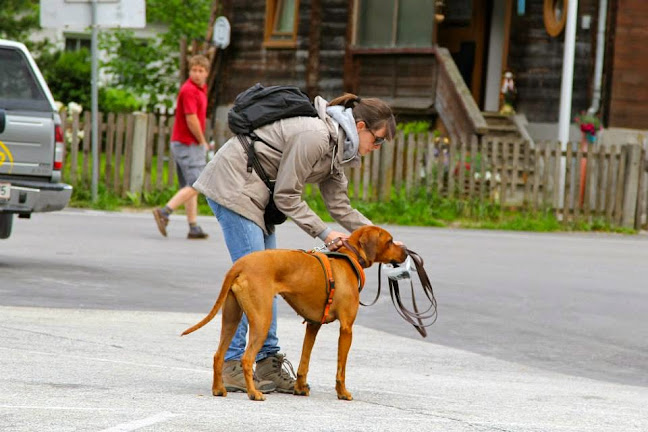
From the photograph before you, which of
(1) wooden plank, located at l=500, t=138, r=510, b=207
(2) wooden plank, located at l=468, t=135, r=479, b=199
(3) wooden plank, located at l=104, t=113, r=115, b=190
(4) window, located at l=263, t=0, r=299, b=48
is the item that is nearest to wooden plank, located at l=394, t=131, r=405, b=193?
(2) wooden plank, located at l=468, t=135, r=479, b=199

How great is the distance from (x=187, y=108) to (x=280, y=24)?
14562mm

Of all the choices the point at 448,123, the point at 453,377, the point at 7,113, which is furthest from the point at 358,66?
the point at 453,377

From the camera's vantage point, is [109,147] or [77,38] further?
[77,38]

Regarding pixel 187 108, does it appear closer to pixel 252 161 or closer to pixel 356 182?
pixel 356 182

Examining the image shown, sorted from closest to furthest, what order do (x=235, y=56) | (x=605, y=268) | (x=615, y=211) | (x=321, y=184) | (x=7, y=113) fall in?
1. (x=321, y=184)
2. (x=7, y=113)
3. (x=605, y=268)
4. (x=615, y=211)
5. (x=235, y=56)

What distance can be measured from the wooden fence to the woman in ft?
40.4

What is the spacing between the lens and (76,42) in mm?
46625

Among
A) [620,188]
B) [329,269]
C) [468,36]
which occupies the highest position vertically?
[468,36]

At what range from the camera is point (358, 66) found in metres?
26.2

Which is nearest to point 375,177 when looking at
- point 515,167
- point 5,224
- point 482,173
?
point 482,173

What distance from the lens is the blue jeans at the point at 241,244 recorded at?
247 inches

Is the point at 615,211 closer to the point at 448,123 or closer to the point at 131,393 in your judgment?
the point at 448,123

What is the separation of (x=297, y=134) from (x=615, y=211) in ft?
43.1

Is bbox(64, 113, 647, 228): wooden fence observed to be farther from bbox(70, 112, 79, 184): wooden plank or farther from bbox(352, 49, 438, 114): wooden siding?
bbox(352, 49, 438, 114): wooden siding
